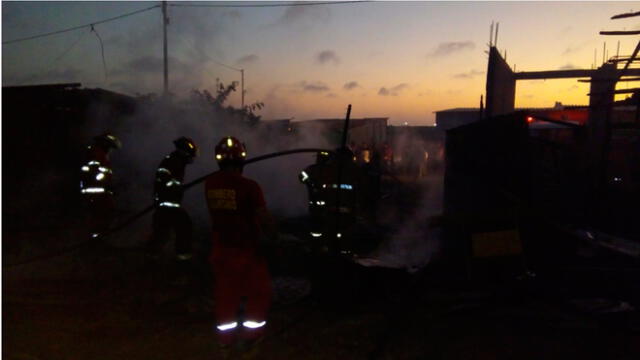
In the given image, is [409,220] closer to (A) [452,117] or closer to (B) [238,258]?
(B) [238,258]

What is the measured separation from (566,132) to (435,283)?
41.4 ft

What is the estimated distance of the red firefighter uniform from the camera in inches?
243

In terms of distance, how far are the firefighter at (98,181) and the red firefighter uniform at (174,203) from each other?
1650 millimetres

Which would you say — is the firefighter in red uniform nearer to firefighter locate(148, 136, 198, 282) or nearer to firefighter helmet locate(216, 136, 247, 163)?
firefighter helmet locate(216, 136, 247, 163)

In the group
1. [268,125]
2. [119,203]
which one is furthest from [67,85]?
[268,125]

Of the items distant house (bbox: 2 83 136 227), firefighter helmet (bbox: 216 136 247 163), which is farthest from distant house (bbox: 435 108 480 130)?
firefighter helmet (bbox: 216 136 247 163)

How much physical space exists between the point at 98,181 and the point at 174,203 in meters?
1.95

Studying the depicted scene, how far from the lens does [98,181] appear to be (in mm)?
7473

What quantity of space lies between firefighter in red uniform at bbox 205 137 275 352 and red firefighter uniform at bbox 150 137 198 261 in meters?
2.28

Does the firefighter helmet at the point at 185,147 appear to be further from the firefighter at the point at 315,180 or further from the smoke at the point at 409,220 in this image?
the smoke at the point at 409,220

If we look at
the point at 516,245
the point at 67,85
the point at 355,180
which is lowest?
the point at 516,245

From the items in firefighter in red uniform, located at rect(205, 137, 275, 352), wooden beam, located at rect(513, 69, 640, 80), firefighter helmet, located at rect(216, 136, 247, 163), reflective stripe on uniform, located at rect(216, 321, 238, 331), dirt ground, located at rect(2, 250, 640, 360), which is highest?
wooden beam, located at rect(513, 69, 640, 80)

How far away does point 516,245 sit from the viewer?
202 inches

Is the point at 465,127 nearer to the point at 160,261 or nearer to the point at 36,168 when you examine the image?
the point at 160,261
